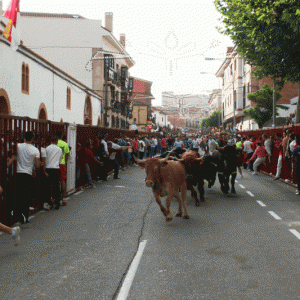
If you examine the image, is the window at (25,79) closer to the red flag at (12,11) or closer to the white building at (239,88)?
the red flag at (12,11)

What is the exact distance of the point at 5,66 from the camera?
1923 centimetres

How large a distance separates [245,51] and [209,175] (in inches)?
434

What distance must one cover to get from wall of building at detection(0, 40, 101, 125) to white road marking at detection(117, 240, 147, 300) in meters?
13.9

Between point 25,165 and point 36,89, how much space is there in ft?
50.4

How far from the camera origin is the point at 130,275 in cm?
570

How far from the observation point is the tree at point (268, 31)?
17828mm

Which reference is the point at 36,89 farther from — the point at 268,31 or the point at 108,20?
the point at 108,20

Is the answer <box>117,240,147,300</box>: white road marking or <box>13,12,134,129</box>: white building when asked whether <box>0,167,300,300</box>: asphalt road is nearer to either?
<box>117,240,147,300</box>: white road marking

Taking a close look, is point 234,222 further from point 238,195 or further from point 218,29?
point 218,29

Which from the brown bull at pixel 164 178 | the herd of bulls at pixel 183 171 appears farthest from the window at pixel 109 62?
the brown bull at pixel 164 178

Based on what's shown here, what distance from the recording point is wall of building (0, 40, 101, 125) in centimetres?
1958

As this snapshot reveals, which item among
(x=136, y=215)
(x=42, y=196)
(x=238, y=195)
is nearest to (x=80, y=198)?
(x=42, y=196)

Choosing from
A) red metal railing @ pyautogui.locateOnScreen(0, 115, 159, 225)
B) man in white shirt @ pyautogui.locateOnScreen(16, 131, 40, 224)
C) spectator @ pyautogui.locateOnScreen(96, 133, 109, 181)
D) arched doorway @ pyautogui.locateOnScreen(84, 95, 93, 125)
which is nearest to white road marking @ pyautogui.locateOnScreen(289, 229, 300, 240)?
man in white shirt @ pyautogui.locateOnScreen(16, 131, 40, 224)

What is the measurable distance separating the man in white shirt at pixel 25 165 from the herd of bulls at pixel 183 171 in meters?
2.13
